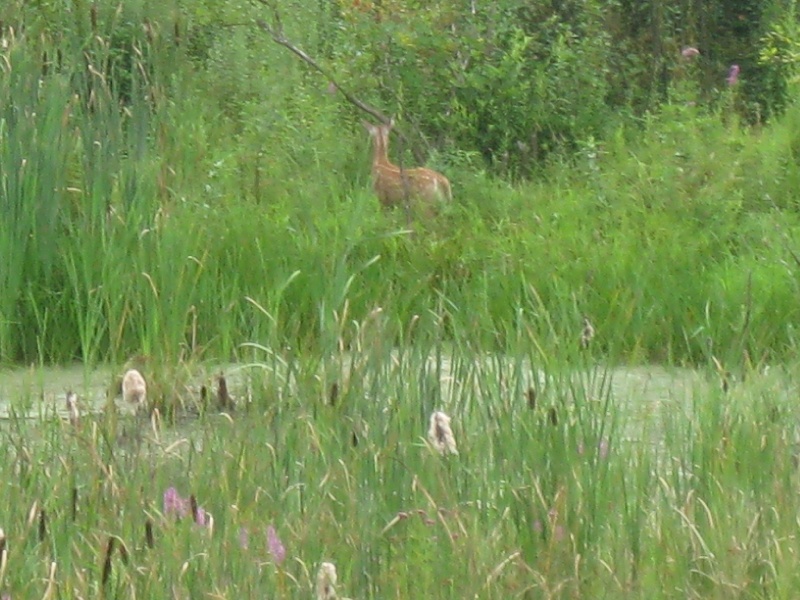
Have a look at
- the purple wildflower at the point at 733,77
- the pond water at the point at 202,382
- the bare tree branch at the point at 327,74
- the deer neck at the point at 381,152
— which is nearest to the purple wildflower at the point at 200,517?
the pond water at the point at 202,382

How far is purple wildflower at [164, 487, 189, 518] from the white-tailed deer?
11.8 feet

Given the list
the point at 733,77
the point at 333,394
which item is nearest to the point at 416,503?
the point at 333,394

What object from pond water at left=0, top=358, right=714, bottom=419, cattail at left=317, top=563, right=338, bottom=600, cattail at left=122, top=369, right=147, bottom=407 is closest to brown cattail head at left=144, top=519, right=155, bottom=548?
cattail at left=317, top=563, right=338, bottom=600

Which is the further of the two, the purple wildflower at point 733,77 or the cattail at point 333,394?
the purple wildflower at point 733,77

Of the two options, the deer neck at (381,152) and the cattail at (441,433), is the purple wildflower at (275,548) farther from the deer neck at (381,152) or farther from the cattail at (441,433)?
the deer neck at (381,152)

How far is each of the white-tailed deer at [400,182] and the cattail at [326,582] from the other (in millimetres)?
4081

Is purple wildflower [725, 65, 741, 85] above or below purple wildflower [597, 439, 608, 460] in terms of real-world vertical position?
above

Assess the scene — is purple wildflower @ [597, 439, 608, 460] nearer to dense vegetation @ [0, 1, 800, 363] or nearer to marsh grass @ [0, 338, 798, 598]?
marsh grass @ [0, 338, 798, 598]

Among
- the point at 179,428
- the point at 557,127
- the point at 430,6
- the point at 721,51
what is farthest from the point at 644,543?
the point at 721,51

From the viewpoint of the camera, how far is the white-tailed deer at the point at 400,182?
260 inches

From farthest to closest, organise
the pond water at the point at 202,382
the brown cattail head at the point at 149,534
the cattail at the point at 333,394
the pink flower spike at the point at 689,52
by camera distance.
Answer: the pink flower spike at the point at 689,52
the pond water at the point at 202,382
the cattail at the point at 333,394
the brown cattail head at the point at 149,534

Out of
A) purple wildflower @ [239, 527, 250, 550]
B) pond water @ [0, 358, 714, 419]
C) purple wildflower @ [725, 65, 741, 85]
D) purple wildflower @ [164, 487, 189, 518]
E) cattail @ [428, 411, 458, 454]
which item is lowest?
pond water @ [0, 358, 714, 419]

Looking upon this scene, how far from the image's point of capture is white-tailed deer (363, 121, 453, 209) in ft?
21.7

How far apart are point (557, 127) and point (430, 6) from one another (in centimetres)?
116
